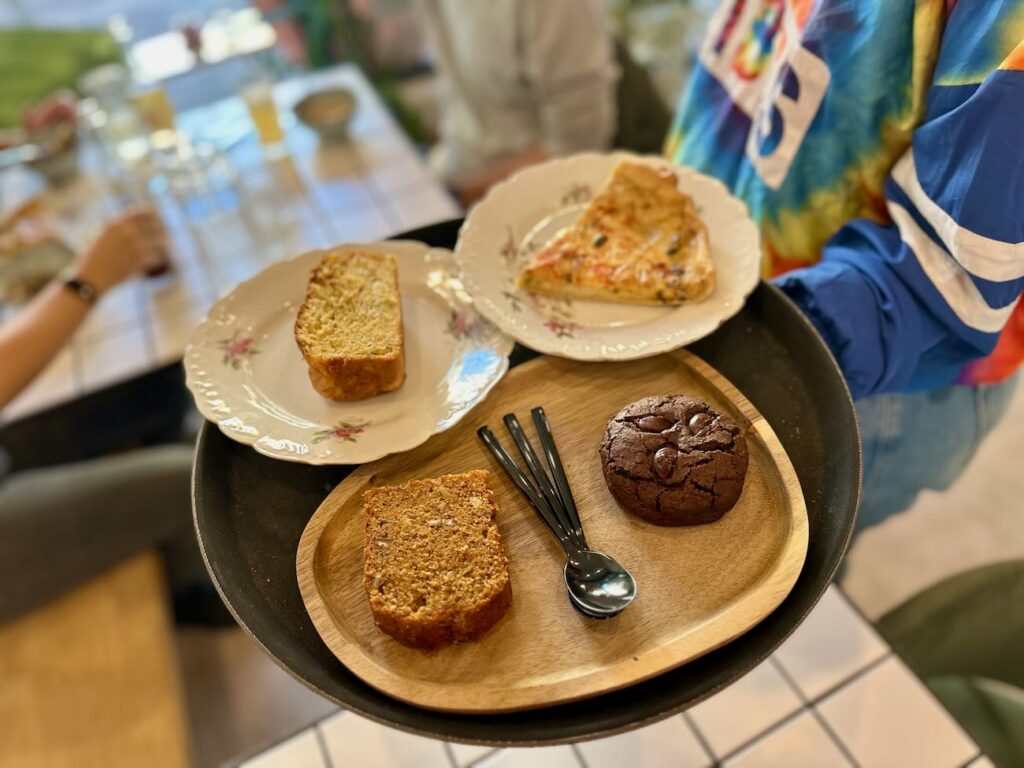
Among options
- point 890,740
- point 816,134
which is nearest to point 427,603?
point 890,740

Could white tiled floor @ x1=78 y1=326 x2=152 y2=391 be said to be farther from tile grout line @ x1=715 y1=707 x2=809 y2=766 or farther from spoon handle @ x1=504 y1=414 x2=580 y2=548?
tile grout line @ x1=715 y1=707 x2=809 y2=766

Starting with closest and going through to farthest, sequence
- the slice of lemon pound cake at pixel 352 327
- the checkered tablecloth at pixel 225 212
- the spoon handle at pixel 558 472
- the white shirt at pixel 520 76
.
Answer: the spoon handle at pixel 558 472 < the slice of lemon pound cake at pixel 352 327 < the checkered tablecloth at pixel 225 212 < the white shirt at pixel 520 76

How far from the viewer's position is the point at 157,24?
11.2 feet

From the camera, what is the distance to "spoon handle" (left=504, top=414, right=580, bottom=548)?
695 mm

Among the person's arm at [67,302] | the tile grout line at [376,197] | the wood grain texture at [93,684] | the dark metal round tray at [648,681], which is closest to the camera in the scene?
the dark metal round tray at [648,681]

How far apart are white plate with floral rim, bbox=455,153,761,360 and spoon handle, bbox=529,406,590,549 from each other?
86 millimetres

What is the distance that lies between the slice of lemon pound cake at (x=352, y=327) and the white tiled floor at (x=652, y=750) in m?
0.46

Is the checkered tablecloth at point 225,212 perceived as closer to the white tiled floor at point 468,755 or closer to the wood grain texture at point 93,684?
the wood grain texture at point 93,684

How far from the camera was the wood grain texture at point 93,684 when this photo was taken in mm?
1271

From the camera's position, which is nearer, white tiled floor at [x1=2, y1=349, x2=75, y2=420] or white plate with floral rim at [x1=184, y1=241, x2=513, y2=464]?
white plate with floral rim at [x1=184, y1=241, x2=513, y2=464]

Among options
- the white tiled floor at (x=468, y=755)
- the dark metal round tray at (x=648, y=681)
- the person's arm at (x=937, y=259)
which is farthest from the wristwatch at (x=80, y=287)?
the person's arm at (x=937, y=259)

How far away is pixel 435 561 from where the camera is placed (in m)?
0.68

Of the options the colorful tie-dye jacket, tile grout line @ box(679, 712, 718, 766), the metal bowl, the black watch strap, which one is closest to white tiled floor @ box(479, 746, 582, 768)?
tile grout line @ box(679, 712, 718, 766)

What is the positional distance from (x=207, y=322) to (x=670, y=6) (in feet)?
7.91
